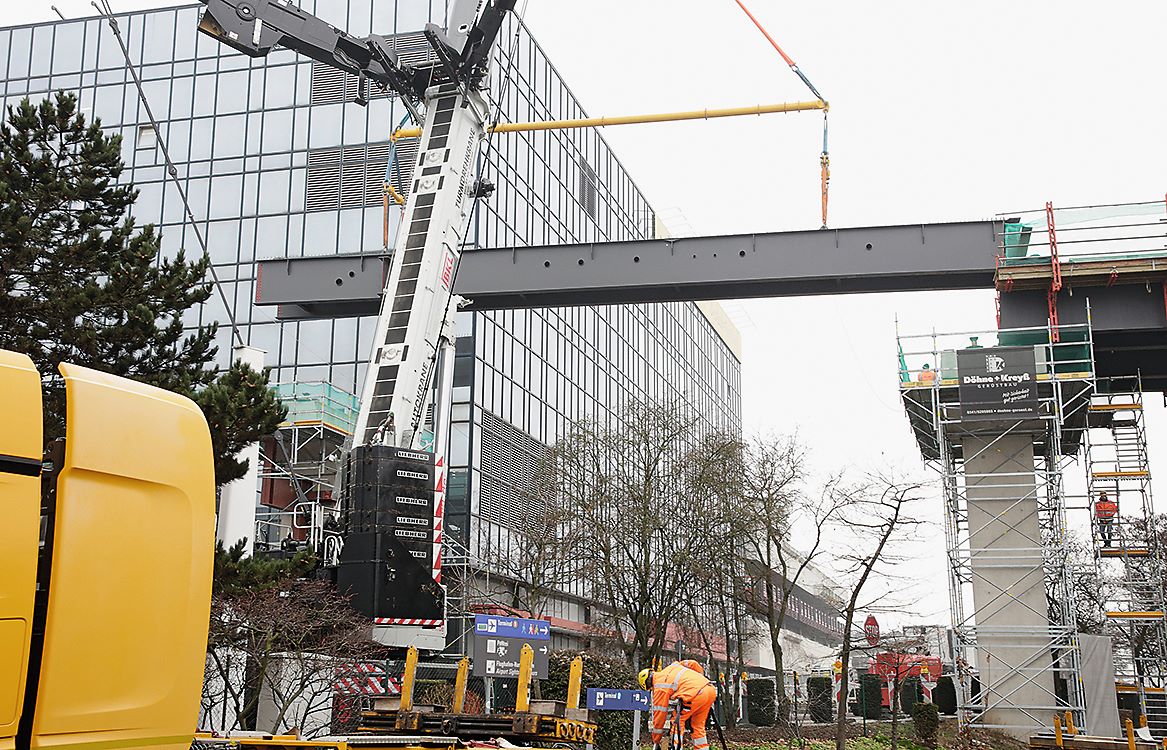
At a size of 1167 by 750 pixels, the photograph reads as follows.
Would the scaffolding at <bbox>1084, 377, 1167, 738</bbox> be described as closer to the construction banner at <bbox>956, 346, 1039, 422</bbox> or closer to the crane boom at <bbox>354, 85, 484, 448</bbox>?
the construction banner at <bbox>956, 346, 1039, 422</bbox>

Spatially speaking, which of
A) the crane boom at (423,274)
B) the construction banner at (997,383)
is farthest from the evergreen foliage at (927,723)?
the crane boom at (423,274)

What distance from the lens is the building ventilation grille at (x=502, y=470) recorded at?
133 ft

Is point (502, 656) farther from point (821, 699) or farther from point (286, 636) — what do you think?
point (821, 699)

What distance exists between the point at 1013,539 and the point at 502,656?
18.9 meters

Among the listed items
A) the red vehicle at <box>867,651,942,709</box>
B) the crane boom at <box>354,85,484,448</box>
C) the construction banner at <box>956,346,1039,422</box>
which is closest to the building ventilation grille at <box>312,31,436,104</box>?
the crane boom at <box>354,85,484,448</box>

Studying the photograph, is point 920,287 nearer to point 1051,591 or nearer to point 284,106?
point 1051,591

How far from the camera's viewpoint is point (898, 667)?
1248 inches

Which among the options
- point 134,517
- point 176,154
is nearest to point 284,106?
point 176,154

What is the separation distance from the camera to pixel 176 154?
45781 millimetres

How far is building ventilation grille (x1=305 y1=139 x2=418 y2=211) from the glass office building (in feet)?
0.18

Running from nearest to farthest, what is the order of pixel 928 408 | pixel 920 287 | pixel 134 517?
pixel 134 517, pixel 920 287, pixel 928 408

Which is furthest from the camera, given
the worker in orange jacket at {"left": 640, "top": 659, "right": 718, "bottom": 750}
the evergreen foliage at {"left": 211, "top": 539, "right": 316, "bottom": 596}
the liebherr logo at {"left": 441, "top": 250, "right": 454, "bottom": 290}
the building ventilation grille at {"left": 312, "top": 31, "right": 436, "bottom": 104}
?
the building ventilation grille at {"left": 312, "top": 31, "right": 436, "bottom": 104}

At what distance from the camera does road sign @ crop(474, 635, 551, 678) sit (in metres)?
13.2

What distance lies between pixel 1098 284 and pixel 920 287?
4283 millimetres
